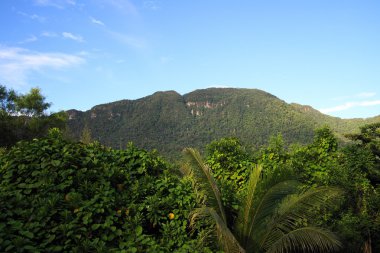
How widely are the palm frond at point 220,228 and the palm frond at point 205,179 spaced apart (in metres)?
0.68

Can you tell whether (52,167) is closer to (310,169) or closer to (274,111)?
(310,169)

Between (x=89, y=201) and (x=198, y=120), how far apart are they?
109m

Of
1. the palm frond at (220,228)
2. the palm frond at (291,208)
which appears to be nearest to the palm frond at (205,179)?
the palm frond at (220,228)

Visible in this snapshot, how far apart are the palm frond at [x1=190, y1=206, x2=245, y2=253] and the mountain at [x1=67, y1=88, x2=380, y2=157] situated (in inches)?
2735

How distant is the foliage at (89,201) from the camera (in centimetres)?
418

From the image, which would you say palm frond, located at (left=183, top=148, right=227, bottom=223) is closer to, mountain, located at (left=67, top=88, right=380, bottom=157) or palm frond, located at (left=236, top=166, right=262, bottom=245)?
palm frond, located at (left=236, top=166, right=262, bottom=245)

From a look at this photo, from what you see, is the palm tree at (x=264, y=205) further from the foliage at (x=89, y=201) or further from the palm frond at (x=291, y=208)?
the foliage at (x=89, y=201)

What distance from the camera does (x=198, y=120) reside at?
11381cm

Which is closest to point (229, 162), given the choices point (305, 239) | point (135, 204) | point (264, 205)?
point (264, 205)

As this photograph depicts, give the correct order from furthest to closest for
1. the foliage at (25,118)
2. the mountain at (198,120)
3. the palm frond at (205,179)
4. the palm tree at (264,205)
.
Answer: the mountain at (198,120) < the foliage at (25,118) < the palm tree at (264,205) < the palm frond at (205,179)

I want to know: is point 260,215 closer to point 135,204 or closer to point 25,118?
point 135,204

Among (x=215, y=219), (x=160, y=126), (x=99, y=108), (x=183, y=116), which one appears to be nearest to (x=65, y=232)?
(x=215, y=219)

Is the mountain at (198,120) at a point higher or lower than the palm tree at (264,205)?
higher

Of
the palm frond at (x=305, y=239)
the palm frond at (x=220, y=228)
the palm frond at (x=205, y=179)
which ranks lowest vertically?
the palm frond at (x=305, y=239)
